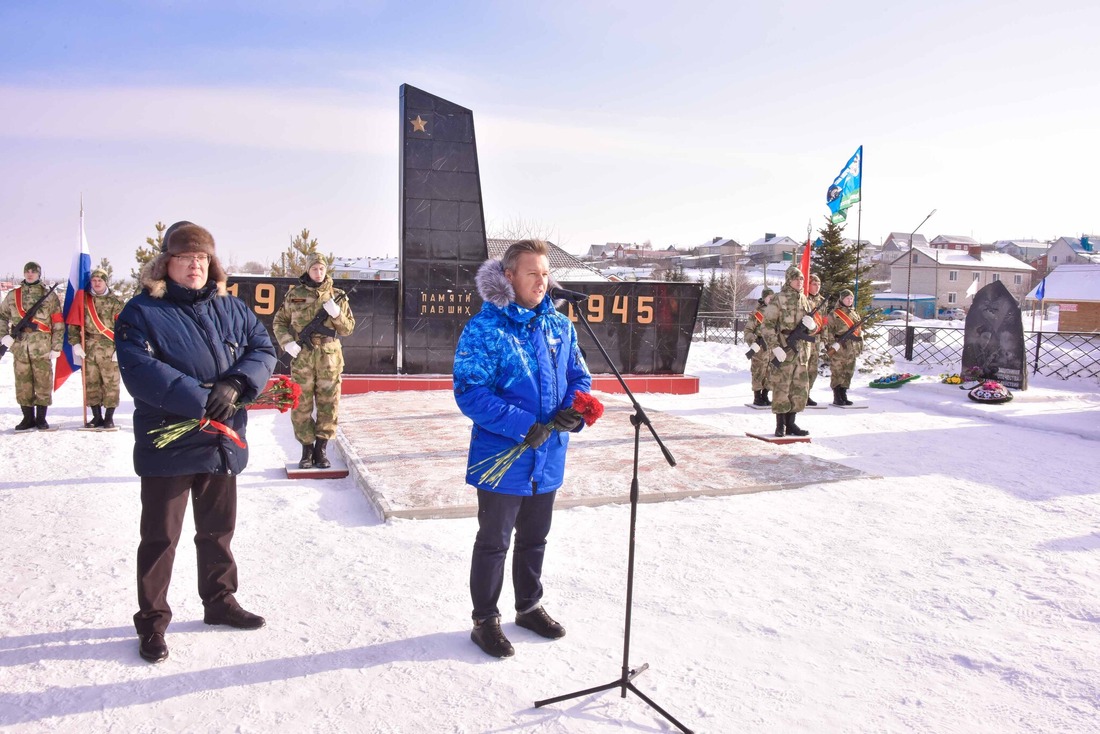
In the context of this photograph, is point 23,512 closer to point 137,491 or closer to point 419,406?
point 137,491

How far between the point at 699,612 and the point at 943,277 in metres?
75.1

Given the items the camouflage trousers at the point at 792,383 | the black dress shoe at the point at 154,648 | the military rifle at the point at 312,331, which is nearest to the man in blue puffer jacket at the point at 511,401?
the black dress shoe at the point at 154,648

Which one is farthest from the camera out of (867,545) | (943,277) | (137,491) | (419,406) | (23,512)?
(943,277)

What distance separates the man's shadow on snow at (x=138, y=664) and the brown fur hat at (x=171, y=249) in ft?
4.91

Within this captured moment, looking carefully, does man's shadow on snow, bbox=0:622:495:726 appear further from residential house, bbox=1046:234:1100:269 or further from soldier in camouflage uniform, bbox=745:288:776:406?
residential house, bbox=1046:234:1100:269

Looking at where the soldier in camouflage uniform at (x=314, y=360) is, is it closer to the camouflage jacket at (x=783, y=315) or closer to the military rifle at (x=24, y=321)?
the military rifle at (x=24, y=321)

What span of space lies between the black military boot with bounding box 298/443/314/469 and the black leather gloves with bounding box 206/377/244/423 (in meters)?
3.47

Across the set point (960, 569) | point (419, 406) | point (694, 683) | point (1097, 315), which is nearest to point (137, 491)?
point (419, 406)

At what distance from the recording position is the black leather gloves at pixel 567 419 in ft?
10.2

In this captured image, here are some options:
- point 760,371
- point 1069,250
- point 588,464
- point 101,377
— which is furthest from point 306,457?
point 1069,250

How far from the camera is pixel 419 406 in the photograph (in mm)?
9695

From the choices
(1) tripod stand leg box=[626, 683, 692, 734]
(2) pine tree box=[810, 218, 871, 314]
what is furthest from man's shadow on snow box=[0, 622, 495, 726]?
(2) pine tree box=[810, 218, 871, 314]

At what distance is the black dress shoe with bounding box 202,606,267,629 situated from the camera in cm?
345

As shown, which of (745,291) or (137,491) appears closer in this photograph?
(137,491)
